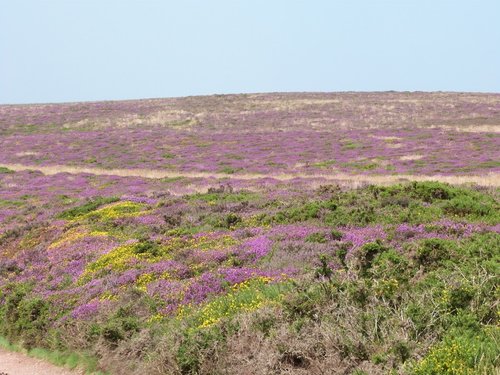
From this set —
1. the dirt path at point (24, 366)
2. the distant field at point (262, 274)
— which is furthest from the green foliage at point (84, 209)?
the dirt path at point (24, 366)

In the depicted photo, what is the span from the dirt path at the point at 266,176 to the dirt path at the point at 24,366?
22.0 m

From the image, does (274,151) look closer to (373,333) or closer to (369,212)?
(369,212)

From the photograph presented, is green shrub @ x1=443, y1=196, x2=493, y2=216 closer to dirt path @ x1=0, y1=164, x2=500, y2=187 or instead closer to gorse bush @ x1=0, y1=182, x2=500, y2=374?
gorse bush @ x1=0, y1=182, x2=500, y2=374

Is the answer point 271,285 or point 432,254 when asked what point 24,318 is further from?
point 432,254

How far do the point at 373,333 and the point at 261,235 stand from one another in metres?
7.96

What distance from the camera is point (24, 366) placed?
11430mm

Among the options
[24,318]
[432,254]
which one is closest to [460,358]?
[432,254]

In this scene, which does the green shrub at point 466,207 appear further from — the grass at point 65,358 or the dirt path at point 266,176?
the dirt path at point 266,176

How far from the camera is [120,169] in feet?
139

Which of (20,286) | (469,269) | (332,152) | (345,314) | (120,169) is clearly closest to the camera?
(345,314)

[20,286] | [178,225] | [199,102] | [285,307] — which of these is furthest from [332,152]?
[199,102]

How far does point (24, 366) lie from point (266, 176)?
2555 cm

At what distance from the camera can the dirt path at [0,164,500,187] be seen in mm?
28672

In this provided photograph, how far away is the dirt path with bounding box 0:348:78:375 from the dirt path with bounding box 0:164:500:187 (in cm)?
2201
